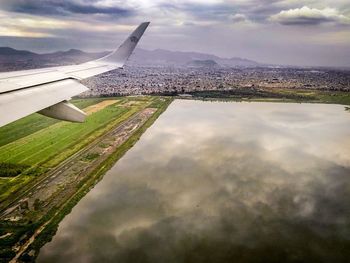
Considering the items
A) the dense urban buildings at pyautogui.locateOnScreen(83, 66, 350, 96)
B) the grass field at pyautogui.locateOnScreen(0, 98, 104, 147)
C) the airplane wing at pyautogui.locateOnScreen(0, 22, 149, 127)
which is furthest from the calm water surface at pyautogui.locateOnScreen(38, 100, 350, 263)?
the dense urban buildings at pyautogui.locateOnScreen(83, 66, 350, 96)

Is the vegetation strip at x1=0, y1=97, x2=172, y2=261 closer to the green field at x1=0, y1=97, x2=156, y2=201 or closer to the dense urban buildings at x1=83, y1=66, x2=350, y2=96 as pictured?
the green field at x1=0, y1=97, x2=156, y2=201

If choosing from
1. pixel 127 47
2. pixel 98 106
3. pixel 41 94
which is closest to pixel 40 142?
pixel 127 47

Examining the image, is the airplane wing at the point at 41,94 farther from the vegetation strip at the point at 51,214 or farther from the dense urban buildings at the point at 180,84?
the dense urban buildings at the point at 180,84

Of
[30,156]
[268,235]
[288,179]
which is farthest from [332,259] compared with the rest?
[30,156]

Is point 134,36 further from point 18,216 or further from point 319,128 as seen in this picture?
point 319,128

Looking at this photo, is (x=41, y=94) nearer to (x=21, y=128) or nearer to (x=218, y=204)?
(x=218, y=204)
